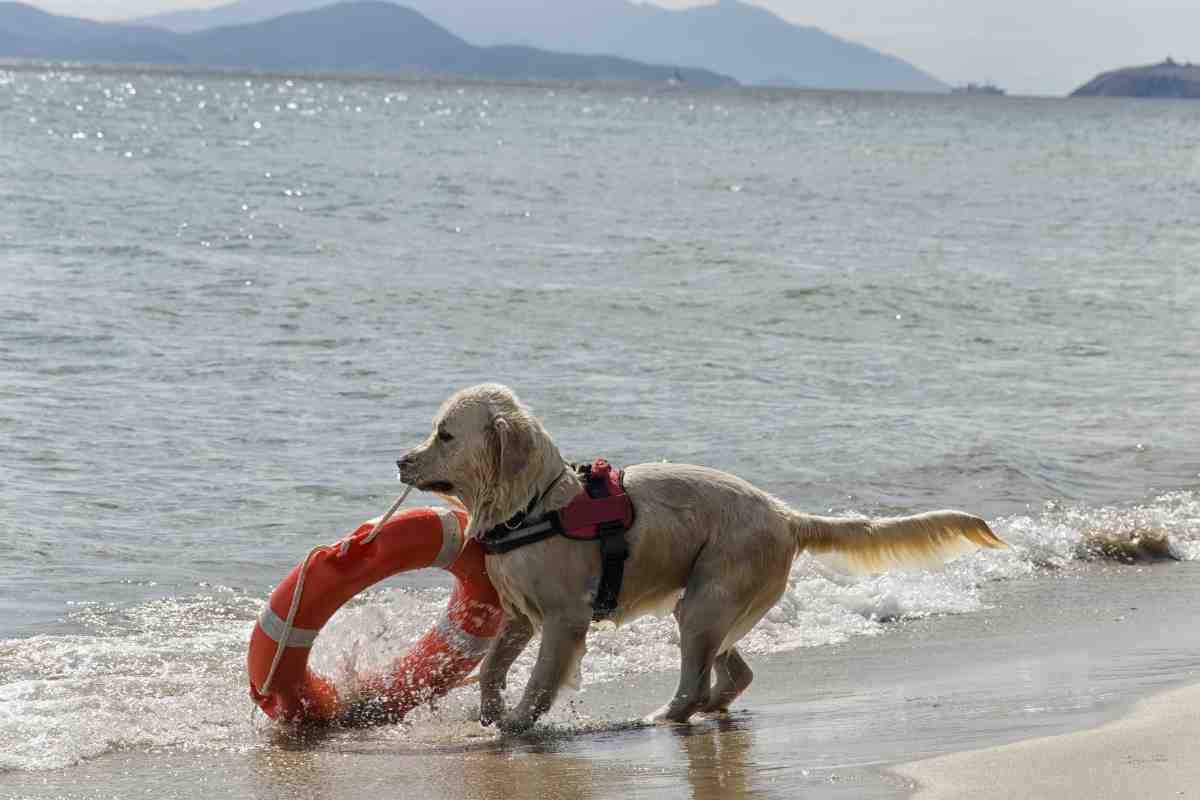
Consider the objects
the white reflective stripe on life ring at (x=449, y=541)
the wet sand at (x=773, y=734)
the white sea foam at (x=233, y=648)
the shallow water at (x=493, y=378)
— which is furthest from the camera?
the shallow water at (x=493, y=378)

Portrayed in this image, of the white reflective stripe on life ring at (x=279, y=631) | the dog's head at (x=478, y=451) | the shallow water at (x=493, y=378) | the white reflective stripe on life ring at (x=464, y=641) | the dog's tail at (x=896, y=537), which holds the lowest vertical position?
the shallow water at (x=493, y=378)

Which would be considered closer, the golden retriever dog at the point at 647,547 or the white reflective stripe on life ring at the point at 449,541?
the golden retriever dog at the point at 647,547

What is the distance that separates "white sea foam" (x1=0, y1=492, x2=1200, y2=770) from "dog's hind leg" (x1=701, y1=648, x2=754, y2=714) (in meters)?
0.69

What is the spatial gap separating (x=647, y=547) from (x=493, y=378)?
846cm

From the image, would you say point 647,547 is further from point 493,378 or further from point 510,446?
point 493,378

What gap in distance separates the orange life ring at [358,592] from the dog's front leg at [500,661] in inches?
2.2

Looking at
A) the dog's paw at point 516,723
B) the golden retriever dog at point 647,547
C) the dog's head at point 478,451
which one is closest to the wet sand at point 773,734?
the dog's paw at point 516,723

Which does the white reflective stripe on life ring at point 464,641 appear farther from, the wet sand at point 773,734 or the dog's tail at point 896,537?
the dog's tail at point 896,537

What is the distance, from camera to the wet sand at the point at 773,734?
570cm

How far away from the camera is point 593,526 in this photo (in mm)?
6766

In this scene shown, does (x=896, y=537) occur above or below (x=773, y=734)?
above

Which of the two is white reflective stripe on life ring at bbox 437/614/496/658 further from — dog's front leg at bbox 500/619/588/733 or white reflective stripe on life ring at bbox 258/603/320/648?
white reflective stripe on life ring at bbox 258/603/320/648

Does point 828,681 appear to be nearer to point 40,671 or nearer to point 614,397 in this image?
point 40,671

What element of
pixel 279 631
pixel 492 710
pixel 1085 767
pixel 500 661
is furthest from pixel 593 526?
pixel 1085 767
